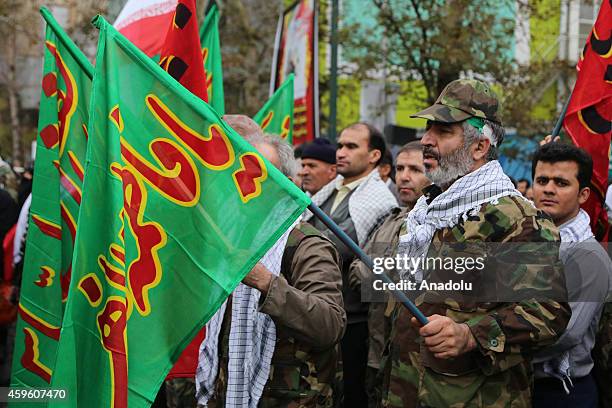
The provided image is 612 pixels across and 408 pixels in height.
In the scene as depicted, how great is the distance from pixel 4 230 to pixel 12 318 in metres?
0.93

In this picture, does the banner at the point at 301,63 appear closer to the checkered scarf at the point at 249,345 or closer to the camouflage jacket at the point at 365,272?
the camouflage jacket at the point at 365,272

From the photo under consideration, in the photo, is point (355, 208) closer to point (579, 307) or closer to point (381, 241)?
point (381, 241)

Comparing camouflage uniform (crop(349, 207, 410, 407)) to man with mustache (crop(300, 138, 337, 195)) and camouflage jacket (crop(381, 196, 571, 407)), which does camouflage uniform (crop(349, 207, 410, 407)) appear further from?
man with mustache (crop(300, 138, 337, 195))

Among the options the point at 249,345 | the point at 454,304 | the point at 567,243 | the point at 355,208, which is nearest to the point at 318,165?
the point at 355,208

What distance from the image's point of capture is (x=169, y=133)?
343 cm

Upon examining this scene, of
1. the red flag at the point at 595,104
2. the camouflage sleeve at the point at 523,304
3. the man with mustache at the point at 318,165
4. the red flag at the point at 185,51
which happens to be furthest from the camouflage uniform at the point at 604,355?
the man with mustache at the point at 318,165

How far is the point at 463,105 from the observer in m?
3.71

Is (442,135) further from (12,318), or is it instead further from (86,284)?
(12,318)

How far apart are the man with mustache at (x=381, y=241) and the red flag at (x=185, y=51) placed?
1162 millimetres

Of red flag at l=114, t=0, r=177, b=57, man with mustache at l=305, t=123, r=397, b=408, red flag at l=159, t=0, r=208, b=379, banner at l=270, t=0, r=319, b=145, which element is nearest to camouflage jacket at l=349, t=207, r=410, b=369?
man with mustache at l=305, t=123, r=397, b=408

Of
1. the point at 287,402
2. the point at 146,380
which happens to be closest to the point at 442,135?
the point at 287,402

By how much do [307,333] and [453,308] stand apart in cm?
55

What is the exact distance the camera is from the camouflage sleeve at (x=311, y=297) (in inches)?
138

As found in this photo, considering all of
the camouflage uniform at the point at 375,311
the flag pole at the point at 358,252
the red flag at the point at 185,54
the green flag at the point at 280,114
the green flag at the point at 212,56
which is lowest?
the camouflage uniform at the point at 375,311
